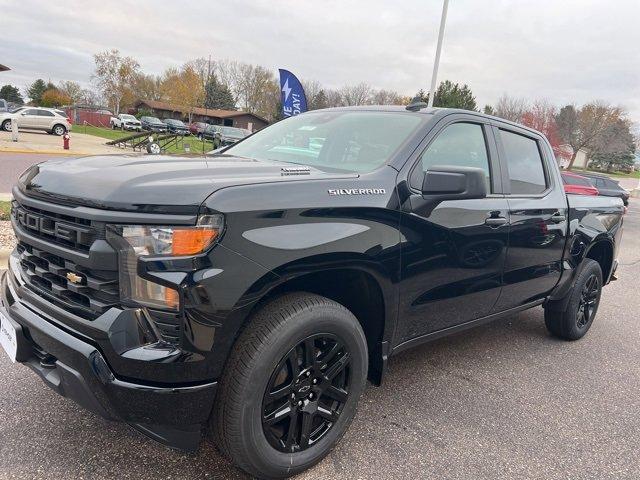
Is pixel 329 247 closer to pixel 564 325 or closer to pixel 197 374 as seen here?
pixel 197 374

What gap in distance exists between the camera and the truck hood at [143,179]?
1.90 m

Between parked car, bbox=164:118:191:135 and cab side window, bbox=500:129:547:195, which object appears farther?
parked car, bbox=164:118:191:135

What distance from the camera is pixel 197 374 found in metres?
1.94

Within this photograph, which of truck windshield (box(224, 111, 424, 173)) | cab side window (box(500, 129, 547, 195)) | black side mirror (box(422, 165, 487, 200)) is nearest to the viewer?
black side mirror (box(422, 165, 487, 200))

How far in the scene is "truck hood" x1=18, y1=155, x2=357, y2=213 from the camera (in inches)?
74.6

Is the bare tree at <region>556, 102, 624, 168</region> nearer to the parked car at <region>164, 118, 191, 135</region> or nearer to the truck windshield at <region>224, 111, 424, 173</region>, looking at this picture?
the parked car at <region>164, 118, 191, 135</region>

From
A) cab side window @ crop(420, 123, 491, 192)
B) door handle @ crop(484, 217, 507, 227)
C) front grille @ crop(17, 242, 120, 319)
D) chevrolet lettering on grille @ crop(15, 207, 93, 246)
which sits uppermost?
cab side window @ crop(420, 123, 491, 192)

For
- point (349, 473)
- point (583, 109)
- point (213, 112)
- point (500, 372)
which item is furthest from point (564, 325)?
point (213, 112)

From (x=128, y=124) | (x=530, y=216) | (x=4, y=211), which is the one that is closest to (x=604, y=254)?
(x=530, y=216)

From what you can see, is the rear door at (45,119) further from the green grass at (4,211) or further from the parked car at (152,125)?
the green grass at (4,211)

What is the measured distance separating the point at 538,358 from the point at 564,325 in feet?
1.77

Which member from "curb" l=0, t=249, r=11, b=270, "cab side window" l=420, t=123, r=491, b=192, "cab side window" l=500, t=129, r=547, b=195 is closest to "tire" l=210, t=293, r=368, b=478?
"cab side window" l=420, t=123, r=491, b=192

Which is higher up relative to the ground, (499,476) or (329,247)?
(329,247)

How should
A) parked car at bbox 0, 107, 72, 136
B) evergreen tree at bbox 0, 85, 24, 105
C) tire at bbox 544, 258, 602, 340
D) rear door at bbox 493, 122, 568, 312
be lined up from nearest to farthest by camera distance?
rear door at bbox 493, 122, 568, 312
tire at bbox 544, 258, 602, 340
parked car at bbox 0, 107, 72, 136
evergreen tree at bbox 0, 85, 24, 105
